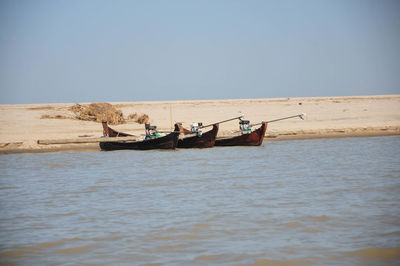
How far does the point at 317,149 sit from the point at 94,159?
8.58 metres

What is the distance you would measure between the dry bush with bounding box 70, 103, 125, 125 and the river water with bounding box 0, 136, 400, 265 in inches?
579

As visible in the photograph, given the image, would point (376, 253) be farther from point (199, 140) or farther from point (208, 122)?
point (208, 122)

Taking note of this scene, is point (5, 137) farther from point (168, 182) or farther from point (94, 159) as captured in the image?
point (168, 182)

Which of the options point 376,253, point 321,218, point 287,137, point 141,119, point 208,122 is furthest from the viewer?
point 141,119

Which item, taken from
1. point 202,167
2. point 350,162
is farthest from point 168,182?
point 350,162

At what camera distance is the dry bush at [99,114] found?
30.5 meters

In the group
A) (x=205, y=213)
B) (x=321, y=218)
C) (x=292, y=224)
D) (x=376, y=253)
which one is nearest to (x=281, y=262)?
(x=376, y=253)

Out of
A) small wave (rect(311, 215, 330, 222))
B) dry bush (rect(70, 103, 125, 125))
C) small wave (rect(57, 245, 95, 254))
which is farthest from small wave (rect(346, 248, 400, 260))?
dry bush (rect(70, 103, 125, 125))

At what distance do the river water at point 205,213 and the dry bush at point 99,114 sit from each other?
1471 cm

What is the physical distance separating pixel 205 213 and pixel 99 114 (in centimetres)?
2354

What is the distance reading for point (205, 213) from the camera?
8336mm

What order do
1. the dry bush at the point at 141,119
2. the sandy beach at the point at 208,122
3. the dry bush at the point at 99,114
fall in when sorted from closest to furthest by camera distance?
the sandy beach at the point at 208,122
the dry bush at the point at 99,114
the dry bush at the point at 141,119

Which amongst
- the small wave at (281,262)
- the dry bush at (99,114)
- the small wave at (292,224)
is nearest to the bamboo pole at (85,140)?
the dry bush at (99,114)

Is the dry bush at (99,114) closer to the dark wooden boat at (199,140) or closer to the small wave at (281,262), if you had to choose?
the dark wooden boat at (199,140)
